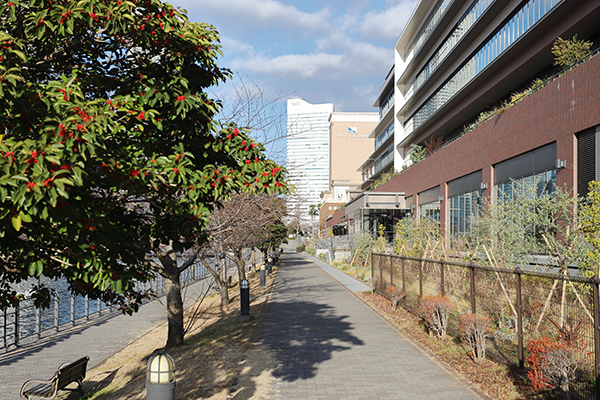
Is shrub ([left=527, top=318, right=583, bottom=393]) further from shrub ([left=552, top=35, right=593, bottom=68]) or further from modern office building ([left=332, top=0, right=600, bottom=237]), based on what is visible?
shrub ([left=552, top=35, right=593, bottom=68])

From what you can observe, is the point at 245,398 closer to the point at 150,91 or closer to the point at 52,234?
the point at 52,234

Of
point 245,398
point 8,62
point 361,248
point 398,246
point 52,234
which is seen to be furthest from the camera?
point 361,248

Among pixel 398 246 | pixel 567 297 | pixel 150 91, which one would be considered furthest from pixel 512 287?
pixel 398 246

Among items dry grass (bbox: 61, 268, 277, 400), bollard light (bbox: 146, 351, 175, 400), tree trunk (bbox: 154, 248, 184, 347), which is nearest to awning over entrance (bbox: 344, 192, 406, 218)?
dry grass (bbox: 61, 268, 277, 400)

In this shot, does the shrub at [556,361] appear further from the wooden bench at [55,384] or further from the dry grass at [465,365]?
the wooden bench at [55,384]

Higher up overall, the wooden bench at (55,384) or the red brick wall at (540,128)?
the red brick wall at (540,128)

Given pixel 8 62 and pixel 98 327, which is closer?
pixel 8 62

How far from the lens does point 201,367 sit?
29.0 ft

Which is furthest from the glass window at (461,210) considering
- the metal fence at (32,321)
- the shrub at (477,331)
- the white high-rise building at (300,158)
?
the shrub at (477,331)

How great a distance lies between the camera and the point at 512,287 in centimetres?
938

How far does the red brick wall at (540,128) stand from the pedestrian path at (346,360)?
8535 millimetres

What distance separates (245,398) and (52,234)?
4.09 metres

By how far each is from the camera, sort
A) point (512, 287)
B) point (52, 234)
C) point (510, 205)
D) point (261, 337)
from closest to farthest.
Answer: point (52, 234) < point (512, 287) < point (261, 337) < point (510, 205)

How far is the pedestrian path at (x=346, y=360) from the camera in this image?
6984 mm
